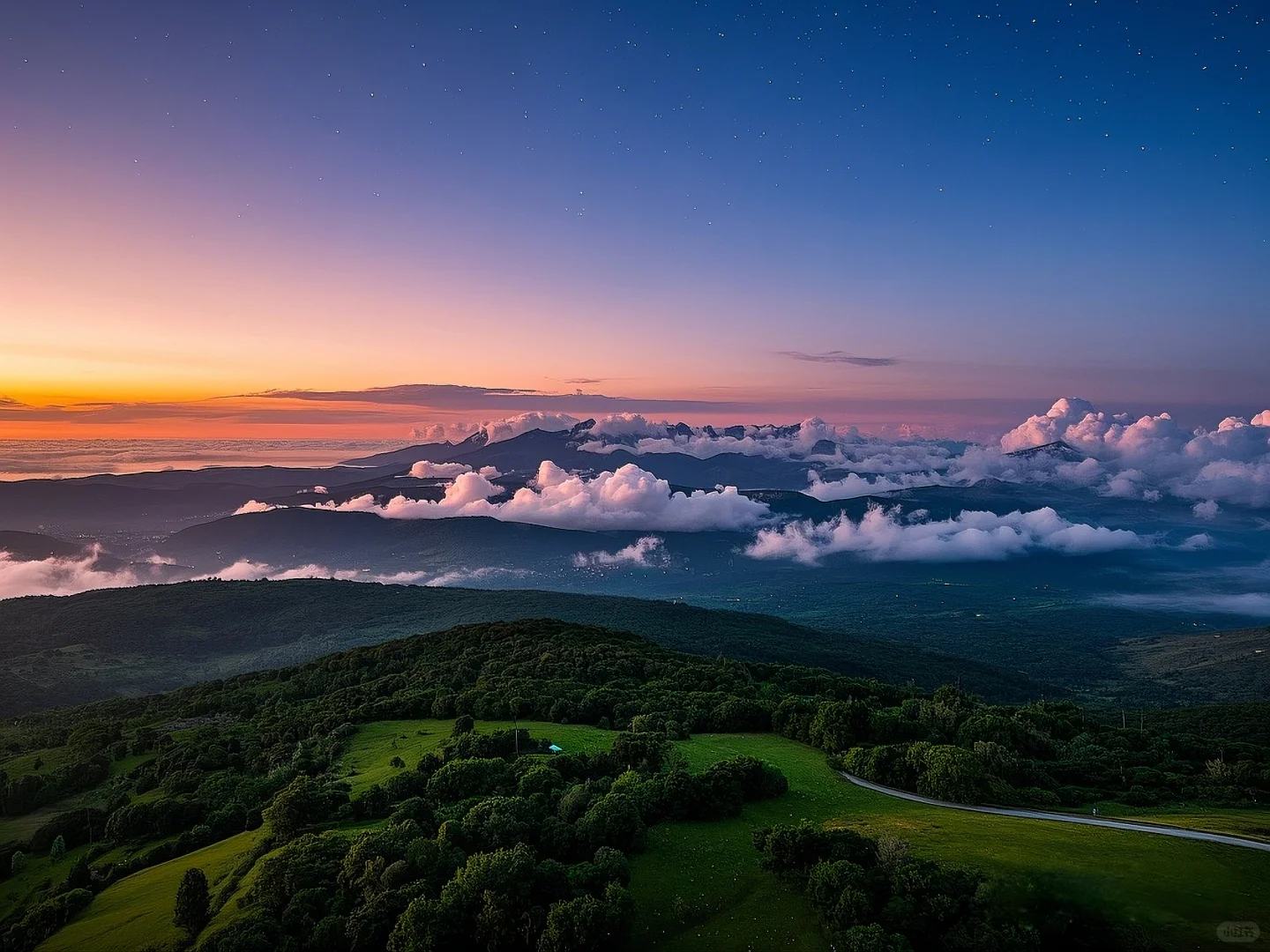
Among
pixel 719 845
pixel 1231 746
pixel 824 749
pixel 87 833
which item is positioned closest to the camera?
pixel 719 845

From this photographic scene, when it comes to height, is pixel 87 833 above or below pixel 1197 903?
below

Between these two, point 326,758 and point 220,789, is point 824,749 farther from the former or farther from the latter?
point 220,789

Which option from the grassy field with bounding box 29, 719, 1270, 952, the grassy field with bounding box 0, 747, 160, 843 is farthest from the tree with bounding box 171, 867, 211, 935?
the grassy field with bounding box 0, 747, 160, 843

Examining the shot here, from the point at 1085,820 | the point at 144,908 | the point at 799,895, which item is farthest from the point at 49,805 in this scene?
the point at 1085,820

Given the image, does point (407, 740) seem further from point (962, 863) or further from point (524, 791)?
point (962, 863)

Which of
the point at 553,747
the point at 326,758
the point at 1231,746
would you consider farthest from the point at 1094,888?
the point at 326,758

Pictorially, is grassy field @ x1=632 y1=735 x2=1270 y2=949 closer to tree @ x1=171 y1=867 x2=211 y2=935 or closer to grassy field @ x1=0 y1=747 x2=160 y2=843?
tree @ x1=171 y1=867 x2=211 y2=935

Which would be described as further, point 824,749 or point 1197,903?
point 824,749

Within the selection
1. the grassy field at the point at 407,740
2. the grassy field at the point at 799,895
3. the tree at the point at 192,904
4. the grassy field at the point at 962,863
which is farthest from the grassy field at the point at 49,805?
the grassy field at the point at 962,863
